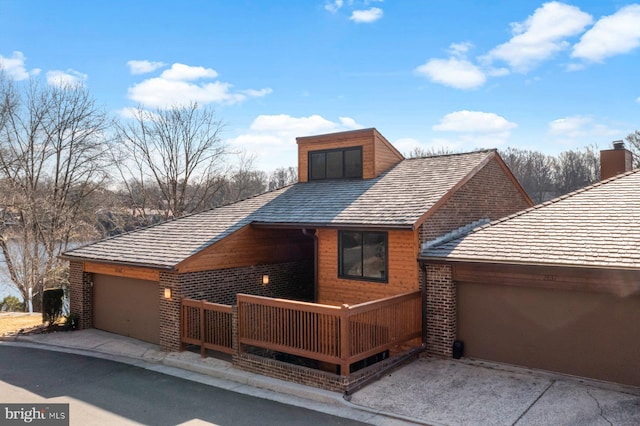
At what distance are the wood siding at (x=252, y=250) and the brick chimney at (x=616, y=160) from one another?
1105cm

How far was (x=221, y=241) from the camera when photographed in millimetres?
12984

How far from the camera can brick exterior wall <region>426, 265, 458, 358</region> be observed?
1070cm

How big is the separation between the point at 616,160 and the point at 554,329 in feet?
31.7

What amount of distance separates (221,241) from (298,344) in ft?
15.0

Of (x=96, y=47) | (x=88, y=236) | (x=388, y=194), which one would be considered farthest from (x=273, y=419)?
(x=88, y=236)

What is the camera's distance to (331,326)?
916 cm

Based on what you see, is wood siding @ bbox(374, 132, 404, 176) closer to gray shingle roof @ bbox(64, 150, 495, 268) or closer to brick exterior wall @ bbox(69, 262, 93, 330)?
gray shingle roof @ bbox(64, 150, 495, 268)

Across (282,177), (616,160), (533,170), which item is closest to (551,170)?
(533,170)

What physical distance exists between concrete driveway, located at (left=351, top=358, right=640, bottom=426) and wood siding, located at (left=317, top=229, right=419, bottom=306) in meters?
2.38

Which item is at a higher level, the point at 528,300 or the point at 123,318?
the point at 528,300

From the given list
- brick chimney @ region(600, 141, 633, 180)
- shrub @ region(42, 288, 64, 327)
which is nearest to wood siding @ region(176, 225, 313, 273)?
shrub @ region(42, 288, 64, 327)

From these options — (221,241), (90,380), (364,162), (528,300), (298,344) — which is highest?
(364,162)

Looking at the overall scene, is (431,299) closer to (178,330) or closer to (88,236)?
(178,330)

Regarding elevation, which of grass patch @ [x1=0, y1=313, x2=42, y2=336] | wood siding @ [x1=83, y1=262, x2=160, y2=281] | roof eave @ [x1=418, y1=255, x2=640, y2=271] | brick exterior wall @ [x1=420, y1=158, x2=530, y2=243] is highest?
brick exterior wall @ [x1=420, y1=158, x2=530, y2=243]
